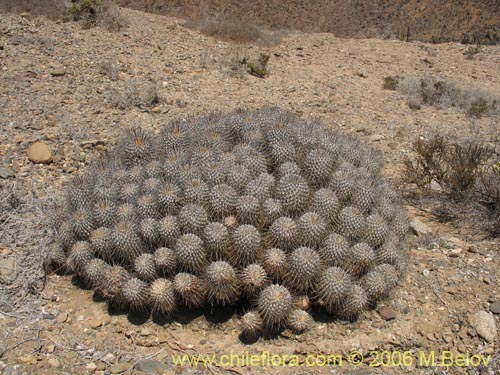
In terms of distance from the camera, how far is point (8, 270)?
3.78 metres

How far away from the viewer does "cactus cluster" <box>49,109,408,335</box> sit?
3416mm

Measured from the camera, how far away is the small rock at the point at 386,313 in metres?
3.60

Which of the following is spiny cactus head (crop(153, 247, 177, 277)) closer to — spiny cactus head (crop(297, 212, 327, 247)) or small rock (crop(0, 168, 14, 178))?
spiny cactus head (crop(297, 212, 327, 247))

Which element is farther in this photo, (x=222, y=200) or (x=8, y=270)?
(x=8, y=270)

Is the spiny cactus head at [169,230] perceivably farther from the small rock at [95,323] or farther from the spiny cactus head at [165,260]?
the small rock at [95,323]

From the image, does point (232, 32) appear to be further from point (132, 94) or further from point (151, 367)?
point (151, 367)

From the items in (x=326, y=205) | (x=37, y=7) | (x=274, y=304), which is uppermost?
(x=37, y=7)

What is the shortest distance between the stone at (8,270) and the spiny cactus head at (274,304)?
2110 millimetres

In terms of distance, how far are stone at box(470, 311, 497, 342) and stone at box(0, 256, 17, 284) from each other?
379cm

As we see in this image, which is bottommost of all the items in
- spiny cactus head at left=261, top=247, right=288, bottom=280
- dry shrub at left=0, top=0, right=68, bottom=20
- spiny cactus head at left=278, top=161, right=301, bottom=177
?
spiny cactus head at left=261, top=247, right=288, bottom=280

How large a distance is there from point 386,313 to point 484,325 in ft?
2.44

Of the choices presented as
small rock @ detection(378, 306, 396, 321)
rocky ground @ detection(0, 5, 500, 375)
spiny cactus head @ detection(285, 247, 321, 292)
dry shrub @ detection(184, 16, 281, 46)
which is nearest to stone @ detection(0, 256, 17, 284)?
rocky ground @ detection(0, 5, 500, 375)

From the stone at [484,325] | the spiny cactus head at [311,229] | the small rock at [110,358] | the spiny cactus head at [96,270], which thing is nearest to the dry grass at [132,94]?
the spiny cactus head at [96,270]

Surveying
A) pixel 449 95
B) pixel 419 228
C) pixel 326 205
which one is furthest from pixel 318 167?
pixel 449 95
